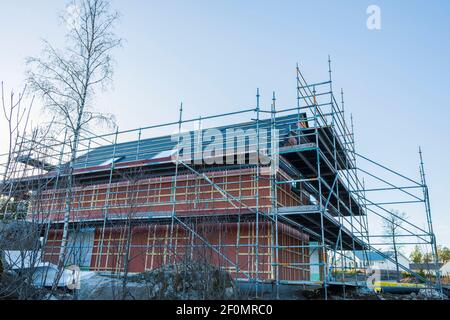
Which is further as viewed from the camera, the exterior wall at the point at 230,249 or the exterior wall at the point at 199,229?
the exterior wall at the point at 199,229

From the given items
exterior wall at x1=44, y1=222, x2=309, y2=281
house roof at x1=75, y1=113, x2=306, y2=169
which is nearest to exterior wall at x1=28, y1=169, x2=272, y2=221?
exterior wall at x1=44, y1=222, x2=309, y2=281

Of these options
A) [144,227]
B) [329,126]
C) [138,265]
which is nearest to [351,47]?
[329,126]

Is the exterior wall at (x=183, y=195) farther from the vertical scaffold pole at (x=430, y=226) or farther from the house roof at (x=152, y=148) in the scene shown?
the vertical scaffold pole at (x=430, y=226)

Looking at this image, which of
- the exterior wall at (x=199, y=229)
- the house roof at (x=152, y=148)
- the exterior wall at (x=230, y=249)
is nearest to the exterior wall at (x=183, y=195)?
the exterior wall at (x=199, y=229)

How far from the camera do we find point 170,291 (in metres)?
6.35

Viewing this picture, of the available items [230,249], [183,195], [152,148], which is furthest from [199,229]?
[152,148]

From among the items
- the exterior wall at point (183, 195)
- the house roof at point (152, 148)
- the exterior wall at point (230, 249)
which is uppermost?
the house roof at point (152, 148)

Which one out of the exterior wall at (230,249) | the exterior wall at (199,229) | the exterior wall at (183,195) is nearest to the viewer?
the exterior wall at (230,249)

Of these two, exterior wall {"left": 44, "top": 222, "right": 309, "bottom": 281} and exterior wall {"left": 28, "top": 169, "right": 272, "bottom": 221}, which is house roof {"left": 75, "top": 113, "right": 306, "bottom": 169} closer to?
exterior wall {"left": 28, "top": 169, "right": 272, "bottom": 221}

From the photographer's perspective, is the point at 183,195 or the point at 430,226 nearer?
the point at 430,226

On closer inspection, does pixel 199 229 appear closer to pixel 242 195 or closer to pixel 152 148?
pixel 242 195

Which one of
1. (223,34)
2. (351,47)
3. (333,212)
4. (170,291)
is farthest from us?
(333,212)
